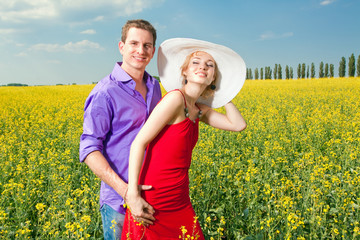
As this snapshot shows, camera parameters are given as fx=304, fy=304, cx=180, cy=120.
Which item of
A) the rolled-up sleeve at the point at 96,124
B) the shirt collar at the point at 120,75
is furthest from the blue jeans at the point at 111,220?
the shirt collar at the point at 120,75

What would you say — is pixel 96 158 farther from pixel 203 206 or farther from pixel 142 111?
pixel 203 206

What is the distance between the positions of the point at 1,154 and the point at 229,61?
4.70 meters

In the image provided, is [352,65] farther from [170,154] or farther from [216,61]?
[170,154]

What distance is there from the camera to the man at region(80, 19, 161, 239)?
6.84 ft

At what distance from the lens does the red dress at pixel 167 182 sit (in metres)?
2.05

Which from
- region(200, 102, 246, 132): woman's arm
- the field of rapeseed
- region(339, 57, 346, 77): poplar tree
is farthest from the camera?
region(339, 57, 346, 77): poplar tree

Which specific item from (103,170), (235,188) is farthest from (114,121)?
(235,188)

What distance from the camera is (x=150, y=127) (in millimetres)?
1924

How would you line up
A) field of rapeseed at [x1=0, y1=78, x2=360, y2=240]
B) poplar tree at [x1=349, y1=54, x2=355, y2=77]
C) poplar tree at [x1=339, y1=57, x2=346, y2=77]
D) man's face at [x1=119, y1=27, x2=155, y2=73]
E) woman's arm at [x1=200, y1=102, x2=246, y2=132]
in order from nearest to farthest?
man's face at [x1=119, y1=27, x2=155, y2=73] < woman's arm at [x1=200, y1=102, x2=246, y2=132] < field of rapeseed at [x1=0, y1=78, x2=360, y2=240] < poplar tree at [x1=349, y1=54, x2=355, y2=77] < poplar tree at [x1=339, y1=57, x2=346, y2=77]

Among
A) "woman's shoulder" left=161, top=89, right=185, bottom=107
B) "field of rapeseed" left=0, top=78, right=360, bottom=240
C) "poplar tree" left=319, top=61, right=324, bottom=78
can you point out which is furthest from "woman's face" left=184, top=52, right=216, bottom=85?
"poplar tree" left=319, top=61, right=324, bottom=78

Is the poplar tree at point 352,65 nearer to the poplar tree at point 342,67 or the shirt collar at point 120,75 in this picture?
the poplar tree at point 342,67

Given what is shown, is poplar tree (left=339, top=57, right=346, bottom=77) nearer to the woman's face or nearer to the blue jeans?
the woman's face

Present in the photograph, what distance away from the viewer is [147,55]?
2297 millimetres

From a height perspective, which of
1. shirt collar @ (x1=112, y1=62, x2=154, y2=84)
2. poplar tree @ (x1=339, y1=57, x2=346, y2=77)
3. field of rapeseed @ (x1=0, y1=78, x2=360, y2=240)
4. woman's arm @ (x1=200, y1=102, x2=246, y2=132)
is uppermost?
poplar tree @ (x1=339, y1=57, x2=346, y2=77)
